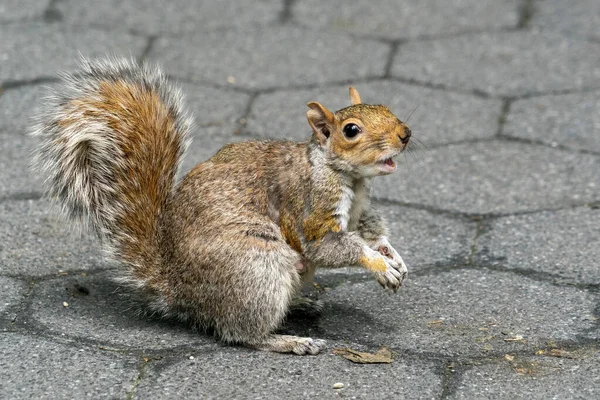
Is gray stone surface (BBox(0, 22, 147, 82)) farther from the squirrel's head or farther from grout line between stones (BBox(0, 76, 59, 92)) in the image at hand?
the squirrel's head

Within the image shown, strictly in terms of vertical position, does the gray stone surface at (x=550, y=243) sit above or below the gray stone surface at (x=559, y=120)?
below

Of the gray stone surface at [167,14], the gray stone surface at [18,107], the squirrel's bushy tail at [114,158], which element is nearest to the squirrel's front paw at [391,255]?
the squirrel's bushy tail at [114,158]

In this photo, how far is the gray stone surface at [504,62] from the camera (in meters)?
3.82

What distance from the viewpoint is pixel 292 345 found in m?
2.25

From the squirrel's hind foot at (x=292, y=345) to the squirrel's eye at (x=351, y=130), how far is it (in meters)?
0.44

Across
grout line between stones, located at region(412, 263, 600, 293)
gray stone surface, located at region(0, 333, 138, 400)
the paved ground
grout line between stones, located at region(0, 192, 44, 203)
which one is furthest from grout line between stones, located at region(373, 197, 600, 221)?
gray stone surface, located at region(0, 333, 138, 400)

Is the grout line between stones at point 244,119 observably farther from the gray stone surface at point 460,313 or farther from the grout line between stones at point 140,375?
the grout line between stones at point 140,375

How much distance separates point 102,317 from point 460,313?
0.82 m

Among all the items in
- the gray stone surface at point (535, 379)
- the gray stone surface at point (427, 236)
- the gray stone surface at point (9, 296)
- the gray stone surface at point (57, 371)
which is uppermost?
the gray stone surface at point (427, 236)

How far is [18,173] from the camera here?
3.17 metres

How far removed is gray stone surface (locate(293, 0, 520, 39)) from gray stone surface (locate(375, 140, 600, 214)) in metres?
0.99

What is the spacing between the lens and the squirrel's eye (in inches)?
88.2

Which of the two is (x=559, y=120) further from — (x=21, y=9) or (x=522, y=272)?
(x=21, y=9)

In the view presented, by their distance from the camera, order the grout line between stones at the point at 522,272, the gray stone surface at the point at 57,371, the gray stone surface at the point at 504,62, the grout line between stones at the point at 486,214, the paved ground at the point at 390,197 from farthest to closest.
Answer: the gray stone surface at the point at 504,62 → the grout line between stones at the point at 486,214 → the grout line between stones at the point at 522,272 → the paved ground at the point at 390,197 → the gray stone surface at the point at 57,371
